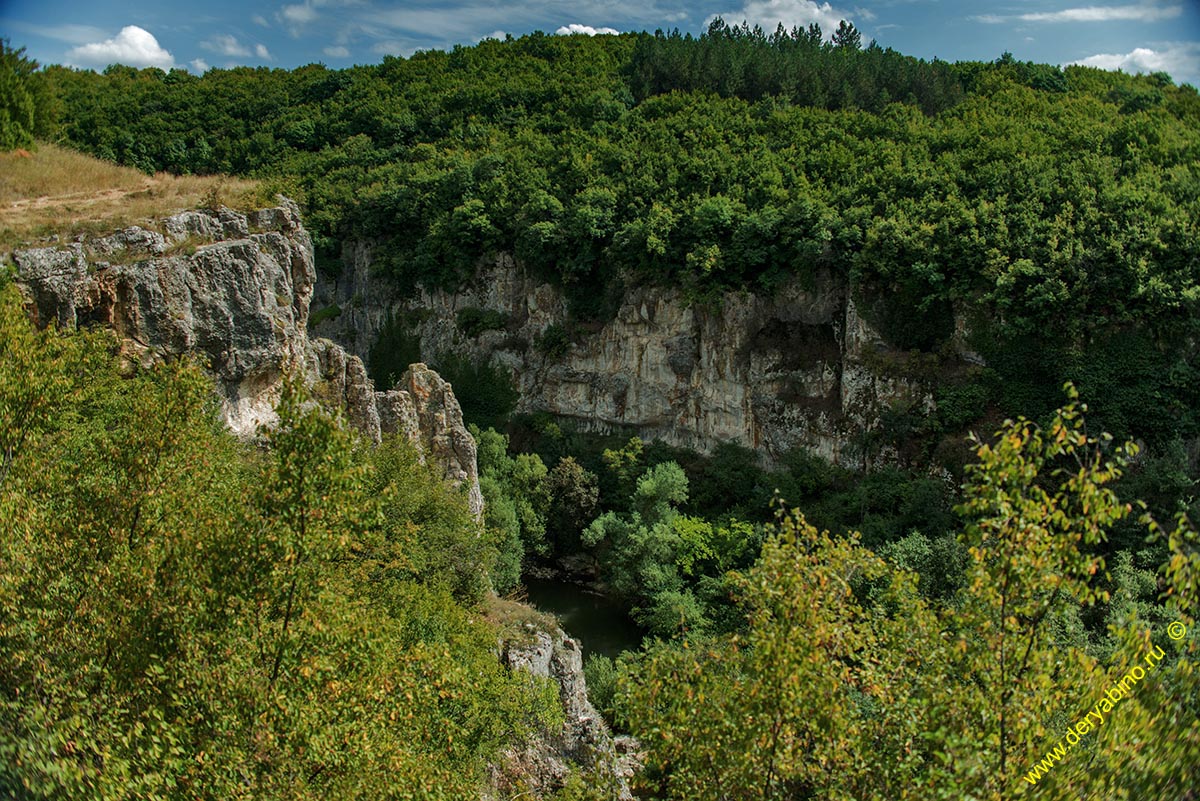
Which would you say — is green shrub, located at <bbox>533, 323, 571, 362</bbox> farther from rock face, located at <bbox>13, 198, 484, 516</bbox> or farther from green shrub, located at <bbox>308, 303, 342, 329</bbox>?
rock face, located at <bbox>13, 198, 484, 516</bbox>

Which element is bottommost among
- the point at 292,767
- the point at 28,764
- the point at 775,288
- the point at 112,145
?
the point at 292,767

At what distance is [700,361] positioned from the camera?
39.5 metres

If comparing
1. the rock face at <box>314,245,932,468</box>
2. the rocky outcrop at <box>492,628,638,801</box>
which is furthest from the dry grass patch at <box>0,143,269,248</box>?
the rock face at <box>314,245,932,468</box>

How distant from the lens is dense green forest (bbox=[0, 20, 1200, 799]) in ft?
22.9

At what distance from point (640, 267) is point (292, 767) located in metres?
33.4

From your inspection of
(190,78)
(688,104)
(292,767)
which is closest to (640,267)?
(688,104)

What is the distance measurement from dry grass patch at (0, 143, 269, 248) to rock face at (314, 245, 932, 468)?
16169mm

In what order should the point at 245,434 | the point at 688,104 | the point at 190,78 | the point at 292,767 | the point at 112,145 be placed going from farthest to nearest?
1. the point at 190,78
2. the point at 112,145
3. the point at 688,104
4. the point at 245,434
5. the point at 292,767

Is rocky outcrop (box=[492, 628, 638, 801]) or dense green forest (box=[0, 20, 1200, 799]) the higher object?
dense green forest (box=[0, 20, 1200, 799])

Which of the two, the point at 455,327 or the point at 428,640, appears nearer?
the point at 428,640

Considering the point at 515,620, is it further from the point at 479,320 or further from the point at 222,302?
the point at 479,320

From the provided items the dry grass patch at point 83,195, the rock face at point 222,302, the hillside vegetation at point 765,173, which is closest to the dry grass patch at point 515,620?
the rock face at point 222,302

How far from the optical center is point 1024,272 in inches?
1250

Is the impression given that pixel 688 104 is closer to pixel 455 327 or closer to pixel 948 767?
pixel 455 327
